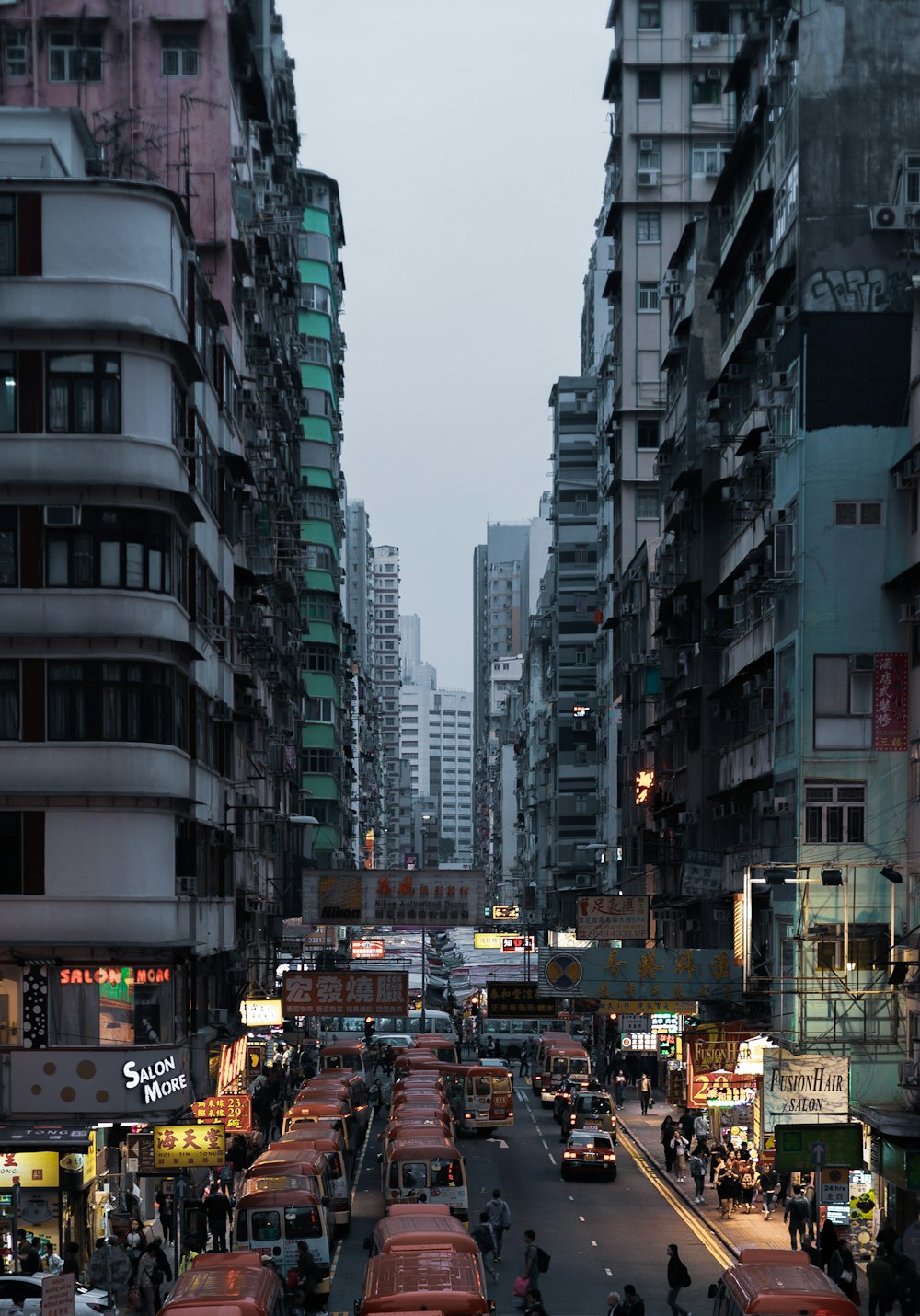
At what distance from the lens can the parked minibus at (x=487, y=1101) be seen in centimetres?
6606

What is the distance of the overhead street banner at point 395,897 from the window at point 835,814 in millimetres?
10422

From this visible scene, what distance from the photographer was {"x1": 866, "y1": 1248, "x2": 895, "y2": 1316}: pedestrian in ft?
111

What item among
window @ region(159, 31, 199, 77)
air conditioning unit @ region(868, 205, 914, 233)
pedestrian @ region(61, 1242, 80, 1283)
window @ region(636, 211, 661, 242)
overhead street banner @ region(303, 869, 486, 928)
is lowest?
pedestrian @ region(61, 1242, 80, 1283)

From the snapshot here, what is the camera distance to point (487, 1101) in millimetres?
66125

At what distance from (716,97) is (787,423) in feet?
159

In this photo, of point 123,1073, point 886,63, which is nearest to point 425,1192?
point 123,1073

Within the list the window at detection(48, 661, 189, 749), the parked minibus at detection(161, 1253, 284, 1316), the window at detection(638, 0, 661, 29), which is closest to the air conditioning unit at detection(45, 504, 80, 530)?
the window at detection(48, 661, 189, 749)

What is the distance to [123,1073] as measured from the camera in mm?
37500

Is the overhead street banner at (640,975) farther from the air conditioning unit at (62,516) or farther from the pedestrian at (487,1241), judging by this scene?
the air conditioning unit at (62,516)

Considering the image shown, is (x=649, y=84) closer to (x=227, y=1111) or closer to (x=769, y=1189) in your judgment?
(x=769, y=1189)

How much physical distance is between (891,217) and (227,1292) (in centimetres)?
3017

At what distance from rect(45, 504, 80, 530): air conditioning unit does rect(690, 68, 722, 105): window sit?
60.3 m

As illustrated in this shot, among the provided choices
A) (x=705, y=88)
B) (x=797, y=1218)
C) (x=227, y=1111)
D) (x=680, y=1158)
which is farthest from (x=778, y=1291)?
(x=705, y=88)

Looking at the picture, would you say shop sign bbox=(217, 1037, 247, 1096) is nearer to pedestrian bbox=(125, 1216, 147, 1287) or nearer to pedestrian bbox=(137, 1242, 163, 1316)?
pedestrian bbox=(125, 1216, 147, 1287)
